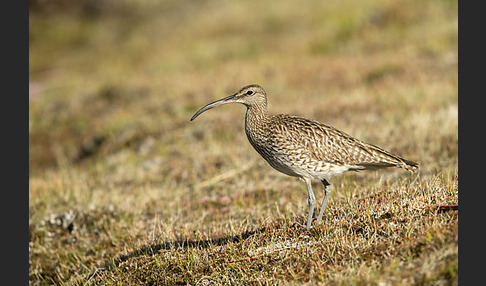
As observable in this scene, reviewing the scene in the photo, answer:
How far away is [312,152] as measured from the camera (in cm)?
677

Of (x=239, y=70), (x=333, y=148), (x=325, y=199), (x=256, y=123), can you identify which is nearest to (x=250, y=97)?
(x=256, y=123)

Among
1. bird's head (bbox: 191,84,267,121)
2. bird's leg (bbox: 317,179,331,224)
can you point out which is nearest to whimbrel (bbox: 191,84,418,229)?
bird's leg (bbox: 317,179,331,224)

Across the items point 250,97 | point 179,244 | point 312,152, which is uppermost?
point 250,97

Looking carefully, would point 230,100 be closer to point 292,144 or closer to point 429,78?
point 292,144

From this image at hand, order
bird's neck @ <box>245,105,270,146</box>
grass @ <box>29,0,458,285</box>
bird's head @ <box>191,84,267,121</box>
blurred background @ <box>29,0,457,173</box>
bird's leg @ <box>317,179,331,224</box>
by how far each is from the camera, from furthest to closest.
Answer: blurred background @ <box>29,0,457,173</box> → bird's head @ <box>191,84,267,121</box> → bird's neck @ <box>245,105,270,146</box> → bird's leg @ <box>317,179,331,224</box> → grass @ <box>29,0,458,285</box>

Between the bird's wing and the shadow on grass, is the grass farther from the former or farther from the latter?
the bird's wing

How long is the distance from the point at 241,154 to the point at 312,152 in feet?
17.6

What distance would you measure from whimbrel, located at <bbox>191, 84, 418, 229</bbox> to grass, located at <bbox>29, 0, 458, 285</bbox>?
0.44 m

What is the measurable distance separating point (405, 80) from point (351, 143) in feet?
33.8

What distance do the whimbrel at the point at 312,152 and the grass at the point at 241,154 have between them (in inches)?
17.5

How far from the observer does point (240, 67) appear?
70.6ft

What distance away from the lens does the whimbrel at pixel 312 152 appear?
671cm

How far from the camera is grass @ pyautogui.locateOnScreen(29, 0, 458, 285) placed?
5.73 meters

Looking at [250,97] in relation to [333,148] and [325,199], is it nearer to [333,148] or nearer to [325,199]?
[333,148]
